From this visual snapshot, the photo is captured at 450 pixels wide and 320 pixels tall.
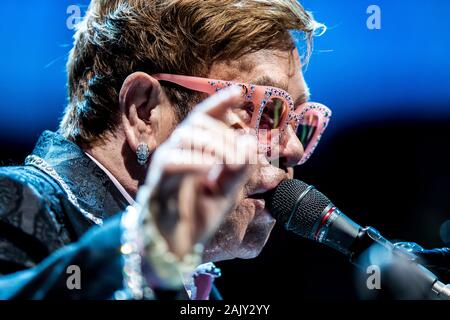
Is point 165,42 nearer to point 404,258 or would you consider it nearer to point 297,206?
point 297,206

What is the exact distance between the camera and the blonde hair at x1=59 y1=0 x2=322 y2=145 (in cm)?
153

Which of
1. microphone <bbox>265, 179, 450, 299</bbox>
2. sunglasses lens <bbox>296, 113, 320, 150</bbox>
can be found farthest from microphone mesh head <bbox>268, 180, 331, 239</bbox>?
sunglasses lens <bbox>296, 113, 320, 150</bbox>

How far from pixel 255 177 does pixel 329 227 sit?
254 millimetres

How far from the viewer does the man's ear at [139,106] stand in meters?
1.48

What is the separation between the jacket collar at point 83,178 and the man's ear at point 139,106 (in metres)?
0.13

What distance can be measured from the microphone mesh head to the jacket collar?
0.38 m

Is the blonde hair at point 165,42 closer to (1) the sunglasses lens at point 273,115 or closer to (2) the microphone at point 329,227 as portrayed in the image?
(1) the sunglasses lens at point 273,115

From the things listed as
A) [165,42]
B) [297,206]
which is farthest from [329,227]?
[165,42]

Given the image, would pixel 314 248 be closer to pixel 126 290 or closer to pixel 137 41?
pixel 137 41

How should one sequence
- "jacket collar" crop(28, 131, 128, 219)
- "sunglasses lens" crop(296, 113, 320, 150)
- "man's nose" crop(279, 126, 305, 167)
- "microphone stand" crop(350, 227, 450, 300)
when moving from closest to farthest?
"microphone stand" crop(350, 227, 450, 300)
"jacket collar" crop(28, 131, 128, 219)
"man's nose" crop(279, 126, 305, 167)
"sunglasses lens" crop(296, 113, 320, 150)

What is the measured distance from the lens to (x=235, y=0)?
1595 mm

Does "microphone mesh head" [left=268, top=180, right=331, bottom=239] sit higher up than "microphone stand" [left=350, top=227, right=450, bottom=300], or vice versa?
"microphone mesh head" [left=268, top=180, right=331, bottom=239]

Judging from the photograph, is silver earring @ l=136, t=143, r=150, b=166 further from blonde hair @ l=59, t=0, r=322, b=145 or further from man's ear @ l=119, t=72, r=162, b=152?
blonde hair @ l=59, t=0, r=322, b=145
